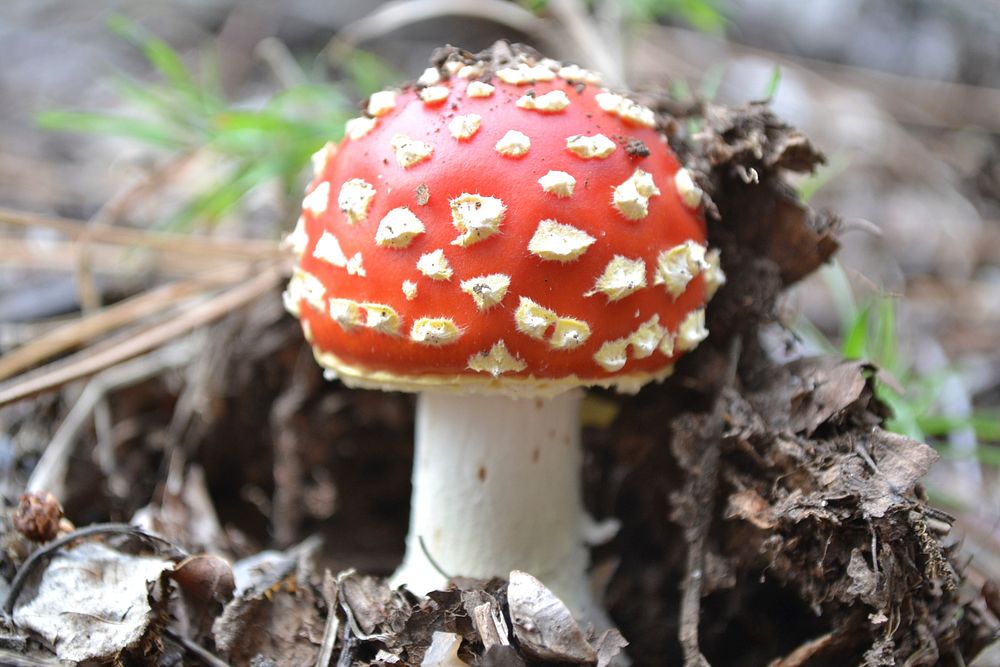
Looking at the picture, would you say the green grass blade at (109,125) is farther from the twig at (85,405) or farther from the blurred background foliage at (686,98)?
the twig at (85,405)

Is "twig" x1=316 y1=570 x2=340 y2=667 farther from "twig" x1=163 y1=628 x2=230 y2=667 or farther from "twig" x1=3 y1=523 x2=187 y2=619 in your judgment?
"twig" x1=3 y1=523 x2=187 y2=619

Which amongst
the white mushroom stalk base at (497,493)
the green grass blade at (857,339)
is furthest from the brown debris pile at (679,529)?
the green grass blade at (857,339)

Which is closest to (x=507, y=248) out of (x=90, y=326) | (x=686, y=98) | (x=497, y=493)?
(x=497, y=493)

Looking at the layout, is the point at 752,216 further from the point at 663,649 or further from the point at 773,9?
the point at 773,9

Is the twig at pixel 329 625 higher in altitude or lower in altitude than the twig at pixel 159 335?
lower

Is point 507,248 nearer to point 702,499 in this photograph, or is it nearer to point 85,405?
point 702,499

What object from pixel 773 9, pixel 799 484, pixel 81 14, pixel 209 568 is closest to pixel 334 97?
pixel 209 568
